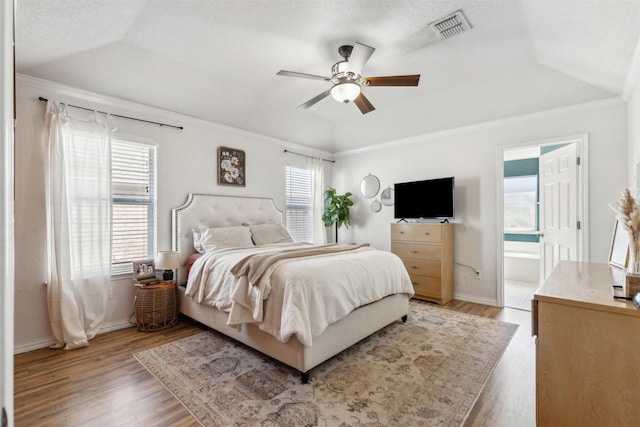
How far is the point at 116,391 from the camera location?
84.7 inches

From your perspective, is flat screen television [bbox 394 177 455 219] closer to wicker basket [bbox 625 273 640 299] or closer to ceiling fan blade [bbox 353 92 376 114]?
ceiling fan blade [bbox 353 92 376 114]

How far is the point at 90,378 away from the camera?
7.61 feet

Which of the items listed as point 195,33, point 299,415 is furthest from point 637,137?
point 195,33

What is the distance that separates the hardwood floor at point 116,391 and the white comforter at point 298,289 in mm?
728

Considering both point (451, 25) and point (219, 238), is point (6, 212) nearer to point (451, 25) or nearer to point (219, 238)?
point (451, 25)

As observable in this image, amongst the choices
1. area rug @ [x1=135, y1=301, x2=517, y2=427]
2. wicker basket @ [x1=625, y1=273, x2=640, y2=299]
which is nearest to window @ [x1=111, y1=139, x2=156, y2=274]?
area rug @ [x1=135, y1=301, x2=517, y2=427]

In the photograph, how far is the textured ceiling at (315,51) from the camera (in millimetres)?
2285

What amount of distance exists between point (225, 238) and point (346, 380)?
7.35 ft

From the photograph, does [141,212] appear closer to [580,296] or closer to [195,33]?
[195,33]

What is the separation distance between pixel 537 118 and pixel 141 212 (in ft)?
16.3

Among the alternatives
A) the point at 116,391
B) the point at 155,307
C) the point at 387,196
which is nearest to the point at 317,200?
the point at 387,196

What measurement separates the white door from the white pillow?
3.79m

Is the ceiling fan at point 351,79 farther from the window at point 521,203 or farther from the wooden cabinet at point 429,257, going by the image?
the window at point 521,203

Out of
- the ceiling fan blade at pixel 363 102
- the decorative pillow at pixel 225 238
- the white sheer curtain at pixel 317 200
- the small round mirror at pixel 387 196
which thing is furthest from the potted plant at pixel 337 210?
Answer: the ceiling fan blade at pixel 363 102
